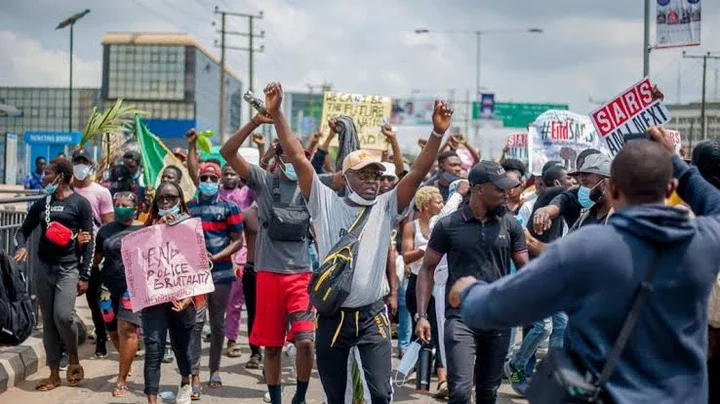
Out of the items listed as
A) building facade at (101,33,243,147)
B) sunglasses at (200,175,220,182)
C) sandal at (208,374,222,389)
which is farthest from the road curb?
building facade at (101,33,243,147)

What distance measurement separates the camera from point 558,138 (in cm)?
1441

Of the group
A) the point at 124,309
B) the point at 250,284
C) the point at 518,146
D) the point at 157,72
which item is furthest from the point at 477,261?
the point at 157,72

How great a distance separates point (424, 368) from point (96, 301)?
386cm

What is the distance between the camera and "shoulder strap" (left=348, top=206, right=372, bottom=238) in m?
5.86

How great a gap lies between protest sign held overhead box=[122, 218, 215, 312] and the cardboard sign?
11.4 feet

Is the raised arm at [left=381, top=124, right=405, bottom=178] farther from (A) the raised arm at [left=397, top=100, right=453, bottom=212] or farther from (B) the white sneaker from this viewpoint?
(B) the white sneaker

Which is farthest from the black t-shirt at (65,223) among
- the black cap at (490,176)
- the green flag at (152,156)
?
the green flag at (152,156)

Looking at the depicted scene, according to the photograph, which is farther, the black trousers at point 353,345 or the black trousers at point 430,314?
the black trousers at point 430,314

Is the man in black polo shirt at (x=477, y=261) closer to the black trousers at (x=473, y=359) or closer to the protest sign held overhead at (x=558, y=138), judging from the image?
the black trousers at (x=473, y=359)

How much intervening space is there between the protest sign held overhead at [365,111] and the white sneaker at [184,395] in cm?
828

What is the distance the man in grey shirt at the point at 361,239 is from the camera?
5.82m

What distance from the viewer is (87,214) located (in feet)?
28.7

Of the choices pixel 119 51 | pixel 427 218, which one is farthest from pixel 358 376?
pixel 119 51

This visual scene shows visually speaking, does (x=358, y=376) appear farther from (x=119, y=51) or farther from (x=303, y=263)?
(x=119, y=51)
